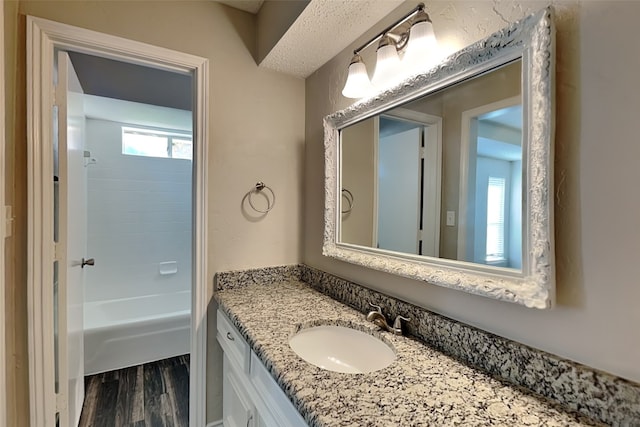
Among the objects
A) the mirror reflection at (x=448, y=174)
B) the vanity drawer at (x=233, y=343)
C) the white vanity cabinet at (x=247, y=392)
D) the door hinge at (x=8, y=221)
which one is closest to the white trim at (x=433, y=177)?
the mirror reflection at (x=448, y=174)

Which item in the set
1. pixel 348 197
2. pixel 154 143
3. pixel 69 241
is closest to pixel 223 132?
pixel 348 197

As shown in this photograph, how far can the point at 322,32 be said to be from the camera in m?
1.36

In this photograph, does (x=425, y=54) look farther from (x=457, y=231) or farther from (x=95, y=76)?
(x=95, y=76)

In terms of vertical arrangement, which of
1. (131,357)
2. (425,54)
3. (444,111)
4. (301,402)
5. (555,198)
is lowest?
(131,357)

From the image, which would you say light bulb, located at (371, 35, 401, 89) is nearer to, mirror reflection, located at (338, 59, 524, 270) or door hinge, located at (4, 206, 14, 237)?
mirror reflection, located at (338, 59, 524, 270)

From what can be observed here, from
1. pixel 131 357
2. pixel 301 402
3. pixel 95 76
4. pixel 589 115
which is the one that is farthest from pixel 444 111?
pixel 131 357

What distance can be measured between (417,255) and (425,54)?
2.29 feet

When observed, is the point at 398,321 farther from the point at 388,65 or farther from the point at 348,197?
the point at 388,65

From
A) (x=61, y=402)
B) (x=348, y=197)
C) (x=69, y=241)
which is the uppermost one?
(x=348, y=197)

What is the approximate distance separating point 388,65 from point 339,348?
3.65ft

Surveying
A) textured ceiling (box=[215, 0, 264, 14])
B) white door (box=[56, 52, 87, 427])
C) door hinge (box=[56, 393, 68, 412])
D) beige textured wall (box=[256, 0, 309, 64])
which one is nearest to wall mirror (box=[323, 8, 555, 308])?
beige textured wall (box=[256, 0, 309, 64])

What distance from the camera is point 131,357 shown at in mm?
2332

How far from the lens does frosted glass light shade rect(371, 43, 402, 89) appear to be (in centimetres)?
111

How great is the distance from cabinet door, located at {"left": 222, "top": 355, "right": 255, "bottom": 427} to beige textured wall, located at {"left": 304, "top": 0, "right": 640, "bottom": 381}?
971mm
